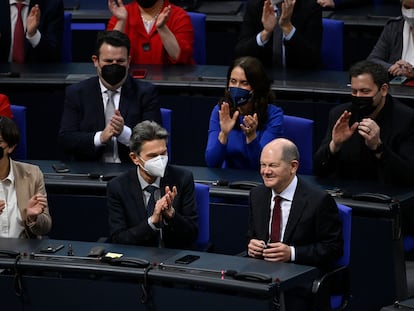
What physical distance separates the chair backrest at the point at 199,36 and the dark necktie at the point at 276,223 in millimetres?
2555

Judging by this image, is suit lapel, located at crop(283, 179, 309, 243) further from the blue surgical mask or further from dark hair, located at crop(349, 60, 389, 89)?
the blue surgical mask

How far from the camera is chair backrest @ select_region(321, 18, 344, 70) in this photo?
754 cm

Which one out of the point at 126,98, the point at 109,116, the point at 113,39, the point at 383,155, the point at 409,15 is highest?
the point at 409,15

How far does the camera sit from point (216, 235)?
611 cm

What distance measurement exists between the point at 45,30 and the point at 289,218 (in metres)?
3.04

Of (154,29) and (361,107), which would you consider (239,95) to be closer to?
(361,107)

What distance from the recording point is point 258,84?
6.34 meters

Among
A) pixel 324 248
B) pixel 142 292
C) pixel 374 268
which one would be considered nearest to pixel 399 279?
pixel 374 268

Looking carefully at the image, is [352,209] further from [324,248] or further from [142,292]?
[142,292]

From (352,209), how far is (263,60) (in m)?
2.09

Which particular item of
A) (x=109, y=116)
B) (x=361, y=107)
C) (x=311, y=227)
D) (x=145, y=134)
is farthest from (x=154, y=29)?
(x=311, y=227)

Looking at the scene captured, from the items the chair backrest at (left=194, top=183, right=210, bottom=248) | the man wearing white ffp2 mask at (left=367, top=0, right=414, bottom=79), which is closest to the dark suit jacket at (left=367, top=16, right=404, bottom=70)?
the man wearing white ffp2 mask at (left=367, top=0, right=414, bottom=79)

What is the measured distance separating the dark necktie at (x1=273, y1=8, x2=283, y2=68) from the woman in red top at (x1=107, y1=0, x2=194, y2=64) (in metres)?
0.51

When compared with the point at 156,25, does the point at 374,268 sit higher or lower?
lower
